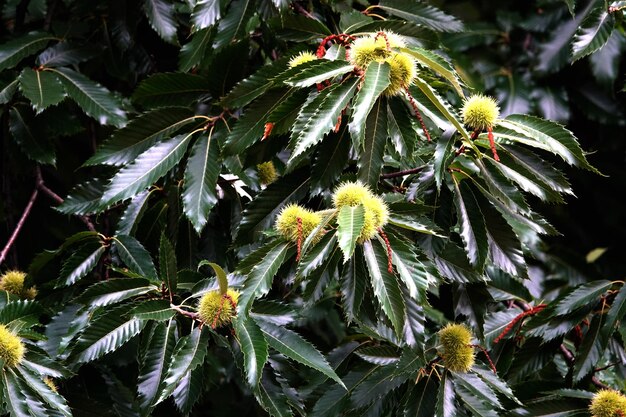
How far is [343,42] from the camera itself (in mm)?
1653

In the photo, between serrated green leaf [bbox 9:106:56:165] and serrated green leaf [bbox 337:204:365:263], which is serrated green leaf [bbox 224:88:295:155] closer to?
serrated green leaf [bbox 337:204:365:263]

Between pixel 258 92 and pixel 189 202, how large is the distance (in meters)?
0.24

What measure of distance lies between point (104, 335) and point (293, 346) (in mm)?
327

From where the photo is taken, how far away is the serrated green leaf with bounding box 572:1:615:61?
178cm

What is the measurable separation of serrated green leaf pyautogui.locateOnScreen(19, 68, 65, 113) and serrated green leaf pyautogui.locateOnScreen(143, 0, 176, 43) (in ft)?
0.85

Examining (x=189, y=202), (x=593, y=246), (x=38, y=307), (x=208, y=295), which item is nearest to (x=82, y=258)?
(x=38, y=307)

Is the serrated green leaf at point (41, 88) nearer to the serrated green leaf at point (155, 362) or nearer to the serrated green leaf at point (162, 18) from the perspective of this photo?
the serrated green leaf at point (162, 18)

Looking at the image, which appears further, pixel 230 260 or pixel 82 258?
pixel 230 260

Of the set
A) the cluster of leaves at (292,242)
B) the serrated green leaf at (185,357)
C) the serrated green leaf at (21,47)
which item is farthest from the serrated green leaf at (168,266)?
the serrated green leaf at (21,47)

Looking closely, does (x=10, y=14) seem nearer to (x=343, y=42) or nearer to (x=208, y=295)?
(x=343, y=42)

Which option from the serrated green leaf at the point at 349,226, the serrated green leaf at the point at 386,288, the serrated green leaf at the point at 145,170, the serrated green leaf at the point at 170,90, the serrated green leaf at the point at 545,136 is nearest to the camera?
the serrated green leaf at the point at 349,226

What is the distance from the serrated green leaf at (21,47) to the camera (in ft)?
6.40

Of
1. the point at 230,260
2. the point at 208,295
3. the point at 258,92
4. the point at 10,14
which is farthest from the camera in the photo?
the point at 10,14

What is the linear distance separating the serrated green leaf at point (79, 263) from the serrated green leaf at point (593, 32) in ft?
3.45
